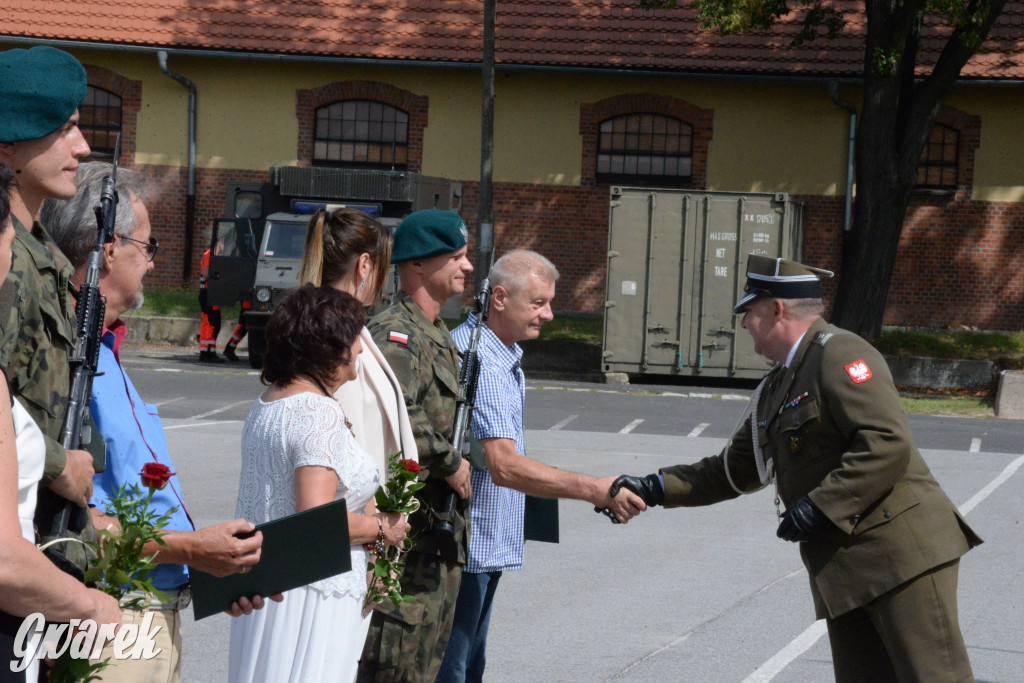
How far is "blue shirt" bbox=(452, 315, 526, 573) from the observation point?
434cm

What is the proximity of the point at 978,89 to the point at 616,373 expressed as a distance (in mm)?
10686

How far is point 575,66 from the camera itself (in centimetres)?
2527

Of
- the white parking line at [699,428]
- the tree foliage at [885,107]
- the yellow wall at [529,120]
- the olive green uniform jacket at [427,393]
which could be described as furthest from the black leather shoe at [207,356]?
the olive green uniform jacket at [427,393]

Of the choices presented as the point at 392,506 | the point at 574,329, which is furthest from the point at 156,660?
the point at 574,329

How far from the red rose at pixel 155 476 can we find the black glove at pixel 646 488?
7.65 ft

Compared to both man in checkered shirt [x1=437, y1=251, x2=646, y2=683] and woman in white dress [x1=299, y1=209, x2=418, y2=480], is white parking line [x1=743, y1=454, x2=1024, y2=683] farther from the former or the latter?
woman in white dress [x1=299, y1=209, x2=418, y2=480]

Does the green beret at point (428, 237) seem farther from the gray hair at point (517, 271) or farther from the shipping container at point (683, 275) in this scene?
the shipping container at point (683, 275)

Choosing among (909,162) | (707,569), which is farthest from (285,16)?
(707,569)

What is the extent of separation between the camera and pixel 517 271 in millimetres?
4555

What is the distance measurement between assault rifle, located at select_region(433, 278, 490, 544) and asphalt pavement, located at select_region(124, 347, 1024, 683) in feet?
5.74

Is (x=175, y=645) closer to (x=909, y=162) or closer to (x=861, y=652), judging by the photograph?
(x=861, y=652)

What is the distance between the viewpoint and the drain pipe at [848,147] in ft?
81.3

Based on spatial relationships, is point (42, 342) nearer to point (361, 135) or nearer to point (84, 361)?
point (84, 361)

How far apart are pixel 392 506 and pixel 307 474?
1.19 ft
